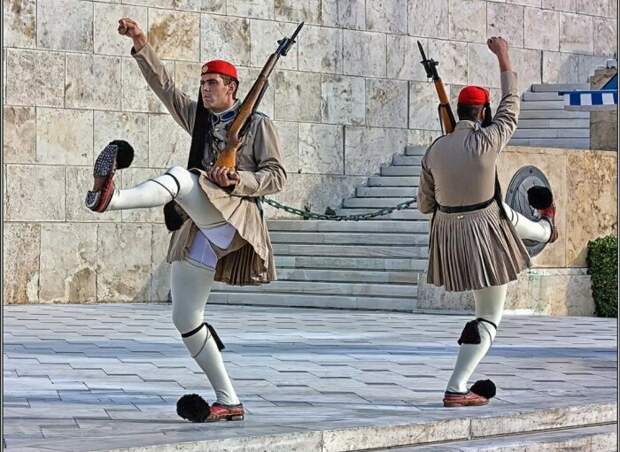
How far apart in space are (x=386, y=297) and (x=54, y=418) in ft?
29.4

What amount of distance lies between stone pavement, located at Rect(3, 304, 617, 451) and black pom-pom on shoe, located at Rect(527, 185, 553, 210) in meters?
1.19

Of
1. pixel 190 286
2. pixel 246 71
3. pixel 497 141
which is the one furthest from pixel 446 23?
pixel 190 286

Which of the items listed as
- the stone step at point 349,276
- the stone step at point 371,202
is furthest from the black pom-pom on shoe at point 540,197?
the stone step at point 371,202

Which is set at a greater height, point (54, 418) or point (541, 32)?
point (541, 32)

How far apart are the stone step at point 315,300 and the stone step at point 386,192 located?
10.8 feet

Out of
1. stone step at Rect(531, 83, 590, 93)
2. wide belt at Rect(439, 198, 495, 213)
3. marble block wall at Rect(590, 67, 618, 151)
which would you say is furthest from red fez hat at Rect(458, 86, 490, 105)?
stone step at Rect(531, 83, 590, 93)

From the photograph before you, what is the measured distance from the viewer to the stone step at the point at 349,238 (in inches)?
675

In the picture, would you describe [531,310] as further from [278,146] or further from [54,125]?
[278,146]

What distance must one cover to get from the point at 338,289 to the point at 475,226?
8549 millimetres

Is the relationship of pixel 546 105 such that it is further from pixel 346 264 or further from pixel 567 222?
pixel 346 264

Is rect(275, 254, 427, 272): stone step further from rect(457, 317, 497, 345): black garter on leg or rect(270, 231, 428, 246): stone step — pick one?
rect(457, 317, 497, 345): black garter on leg

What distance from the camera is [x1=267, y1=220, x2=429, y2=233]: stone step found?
687 inches

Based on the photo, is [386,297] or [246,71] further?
[246,71]

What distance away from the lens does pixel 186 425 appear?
286 inches
